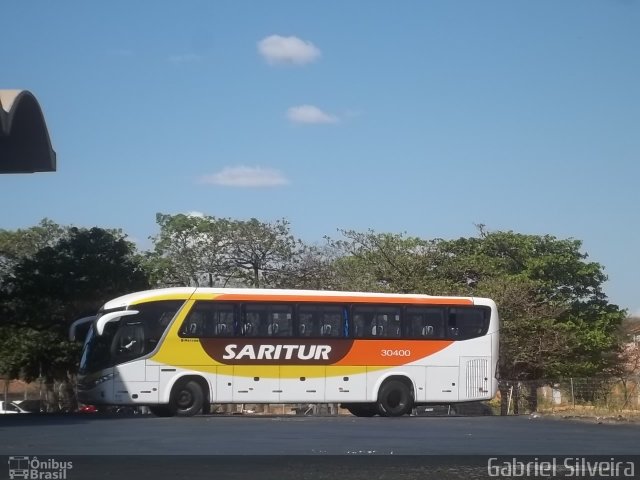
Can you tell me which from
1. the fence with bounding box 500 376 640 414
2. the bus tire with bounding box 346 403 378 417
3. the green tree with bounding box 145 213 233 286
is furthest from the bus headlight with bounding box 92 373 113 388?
the green tree with bounding box 145 213 233 286

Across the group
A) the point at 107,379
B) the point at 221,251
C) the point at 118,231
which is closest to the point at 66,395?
the point at 118,231

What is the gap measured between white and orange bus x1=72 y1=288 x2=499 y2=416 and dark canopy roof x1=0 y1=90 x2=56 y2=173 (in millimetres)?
3773

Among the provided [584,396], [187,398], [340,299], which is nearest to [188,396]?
[187,398]

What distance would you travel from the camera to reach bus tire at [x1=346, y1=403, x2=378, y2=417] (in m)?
25.9

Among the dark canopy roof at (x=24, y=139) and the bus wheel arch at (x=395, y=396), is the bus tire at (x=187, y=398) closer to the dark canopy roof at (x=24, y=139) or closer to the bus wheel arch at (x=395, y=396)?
the bus wheel arch at (x=395, y=396)

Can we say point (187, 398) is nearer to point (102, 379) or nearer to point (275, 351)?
point (102, 379)

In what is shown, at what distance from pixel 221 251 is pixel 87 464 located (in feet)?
119

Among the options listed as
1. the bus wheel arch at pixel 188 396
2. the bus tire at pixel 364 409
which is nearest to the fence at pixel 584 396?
the bus tire at pixel 364 409

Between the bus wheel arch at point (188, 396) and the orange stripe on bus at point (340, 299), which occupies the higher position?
the orange stripe on bus at point (340, 299)

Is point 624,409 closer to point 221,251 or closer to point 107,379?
point 107,379

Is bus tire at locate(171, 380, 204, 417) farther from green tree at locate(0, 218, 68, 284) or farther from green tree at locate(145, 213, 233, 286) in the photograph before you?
green tree at locate(0, 218, 68, 284)

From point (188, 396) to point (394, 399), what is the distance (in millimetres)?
5212

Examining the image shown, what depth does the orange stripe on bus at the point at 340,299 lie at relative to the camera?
24406 millimetres

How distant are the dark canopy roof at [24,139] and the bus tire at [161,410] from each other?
6120 mm
